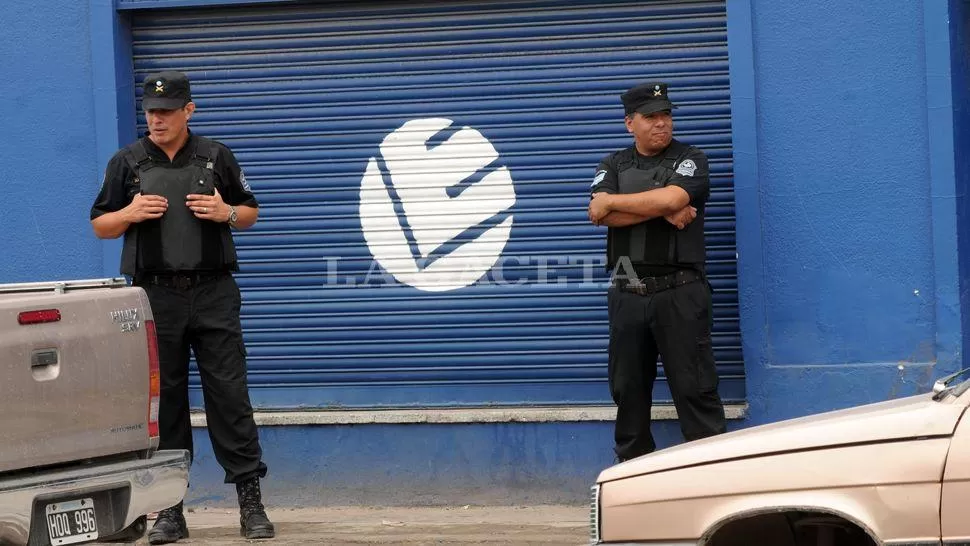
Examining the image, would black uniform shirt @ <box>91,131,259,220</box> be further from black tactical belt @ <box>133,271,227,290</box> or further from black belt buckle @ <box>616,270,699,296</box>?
black belt buckle @ <box>616,270,699,296</box>

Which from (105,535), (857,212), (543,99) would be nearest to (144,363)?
(105,535)

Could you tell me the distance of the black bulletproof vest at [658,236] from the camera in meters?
6.78

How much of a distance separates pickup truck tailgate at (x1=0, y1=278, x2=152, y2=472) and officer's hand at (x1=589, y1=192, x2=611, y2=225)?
7.76 feet

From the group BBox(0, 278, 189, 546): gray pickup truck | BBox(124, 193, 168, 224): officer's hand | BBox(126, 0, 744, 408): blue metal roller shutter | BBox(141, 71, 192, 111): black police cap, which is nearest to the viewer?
BBox(0, 278, 189, 546): gray pickup truck

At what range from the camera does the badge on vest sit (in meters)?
6.75

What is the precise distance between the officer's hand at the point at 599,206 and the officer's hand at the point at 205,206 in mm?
1867

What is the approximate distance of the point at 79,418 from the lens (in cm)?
539

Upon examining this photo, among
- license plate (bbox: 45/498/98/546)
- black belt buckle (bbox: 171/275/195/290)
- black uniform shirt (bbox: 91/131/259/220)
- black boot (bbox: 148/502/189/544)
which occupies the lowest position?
black boot (bbox: 148/502/189/544)

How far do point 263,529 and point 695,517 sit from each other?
3100 mm

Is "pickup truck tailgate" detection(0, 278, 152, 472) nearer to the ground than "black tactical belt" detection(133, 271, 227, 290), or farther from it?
nearer to the ground

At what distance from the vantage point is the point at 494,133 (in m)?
7.91

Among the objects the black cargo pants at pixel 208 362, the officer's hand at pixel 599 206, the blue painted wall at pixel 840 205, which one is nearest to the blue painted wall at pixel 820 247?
the blue painted wall at pixel 840 205

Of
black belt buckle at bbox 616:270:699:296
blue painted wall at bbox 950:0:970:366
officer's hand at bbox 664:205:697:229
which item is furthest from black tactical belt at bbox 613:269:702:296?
blue painted wall at bbox 950:0:970:366

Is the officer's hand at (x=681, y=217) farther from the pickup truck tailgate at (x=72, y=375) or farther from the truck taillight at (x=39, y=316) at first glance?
the truck taillight at (x=39, y=316)
